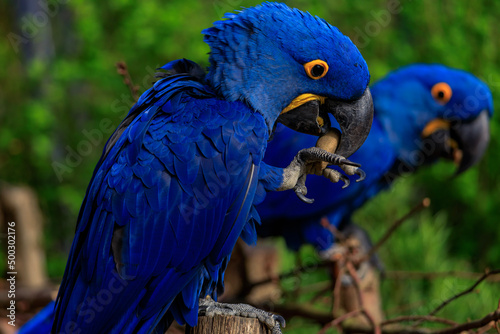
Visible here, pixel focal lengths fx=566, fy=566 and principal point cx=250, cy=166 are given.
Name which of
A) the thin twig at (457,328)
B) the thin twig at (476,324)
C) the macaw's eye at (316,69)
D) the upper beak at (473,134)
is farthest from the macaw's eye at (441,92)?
the macaw's eye at (316,69)

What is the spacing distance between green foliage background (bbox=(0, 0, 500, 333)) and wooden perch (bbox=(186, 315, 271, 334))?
5.19 feet

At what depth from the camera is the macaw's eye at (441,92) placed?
236 cm

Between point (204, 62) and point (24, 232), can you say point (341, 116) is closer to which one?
point (204, 62)

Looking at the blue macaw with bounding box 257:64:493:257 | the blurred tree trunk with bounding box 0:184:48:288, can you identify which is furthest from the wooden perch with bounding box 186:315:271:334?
the blurred tree trunk with bounding box 0:184:48:288

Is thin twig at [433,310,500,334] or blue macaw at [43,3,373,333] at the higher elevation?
blue macaw at [43,3,373,333]

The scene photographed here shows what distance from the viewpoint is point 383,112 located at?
237 centimetres

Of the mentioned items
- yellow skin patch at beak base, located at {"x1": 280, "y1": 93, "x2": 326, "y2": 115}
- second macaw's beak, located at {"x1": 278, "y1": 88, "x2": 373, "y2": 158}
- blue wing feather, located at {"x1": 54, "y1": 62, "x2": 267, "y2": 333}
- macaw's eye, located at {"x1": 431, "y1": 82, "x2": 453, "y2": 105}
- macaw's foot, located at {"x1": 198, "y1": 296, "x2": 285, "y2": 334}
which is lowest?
macaw's foot, located at {"x1": 198, "y1": 296, "x2": 285, "y2": 334}

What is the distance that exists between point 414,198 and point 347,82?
122 inches

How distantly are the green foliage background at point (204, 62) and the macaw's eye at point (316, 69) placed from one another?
58.6 inches

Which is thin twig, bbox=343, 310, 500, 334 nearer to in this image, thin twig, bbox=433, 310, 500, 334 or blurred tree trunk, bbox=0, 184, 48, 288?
thin twig, bbox=433, 310, 500, 334

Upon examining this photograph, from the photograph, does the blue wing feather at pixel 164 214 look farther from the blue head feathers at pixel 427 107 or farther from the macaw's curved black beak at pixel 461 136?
the macaw's curved black beak at pixel 461 136

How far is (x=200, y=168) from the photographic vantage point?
3.80ft

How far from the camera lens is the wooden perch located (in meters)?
1.13

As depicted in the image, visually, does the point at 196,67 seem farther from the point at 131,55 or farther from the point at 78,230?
the point at 131,55
